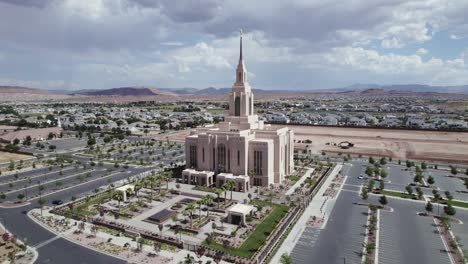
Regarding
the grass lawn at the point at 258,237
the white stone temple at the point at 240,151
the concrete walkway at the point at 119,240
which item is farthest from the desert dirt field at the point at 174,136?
the grass lawn at the point at 258,237

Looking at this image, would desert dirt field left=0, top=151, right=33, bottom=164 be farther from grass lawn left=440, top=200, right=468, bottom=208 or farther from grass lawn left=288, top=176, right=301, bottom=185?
grass lawn left=440, top=200, right=468, bottom=208

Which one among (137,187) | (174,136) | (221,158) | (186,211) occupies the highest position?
(221,158)

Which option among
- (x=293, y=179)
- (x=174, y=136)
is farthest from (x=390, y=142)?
(x=174, y=136)

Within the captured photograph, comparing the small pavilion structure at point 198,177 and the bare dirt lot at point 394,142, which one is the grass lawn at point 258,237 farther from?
the bare dirt lot at point 394,142

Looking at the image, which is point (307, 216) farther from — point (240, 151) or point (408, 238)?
point (240, 151)

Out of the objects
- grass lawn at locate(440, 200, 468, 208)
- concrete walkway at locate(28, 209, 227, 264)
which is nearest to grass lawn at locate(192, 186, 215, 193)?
concrete walkway at locate(28, 209, 227, 264)

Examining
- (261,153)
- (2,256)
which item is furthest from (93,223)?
(261,153)

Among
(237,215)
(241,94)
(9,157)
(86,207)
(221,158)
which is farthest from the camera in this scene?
(9,157)

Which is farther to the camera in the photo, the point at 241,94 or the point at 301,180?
the point at 241,94
